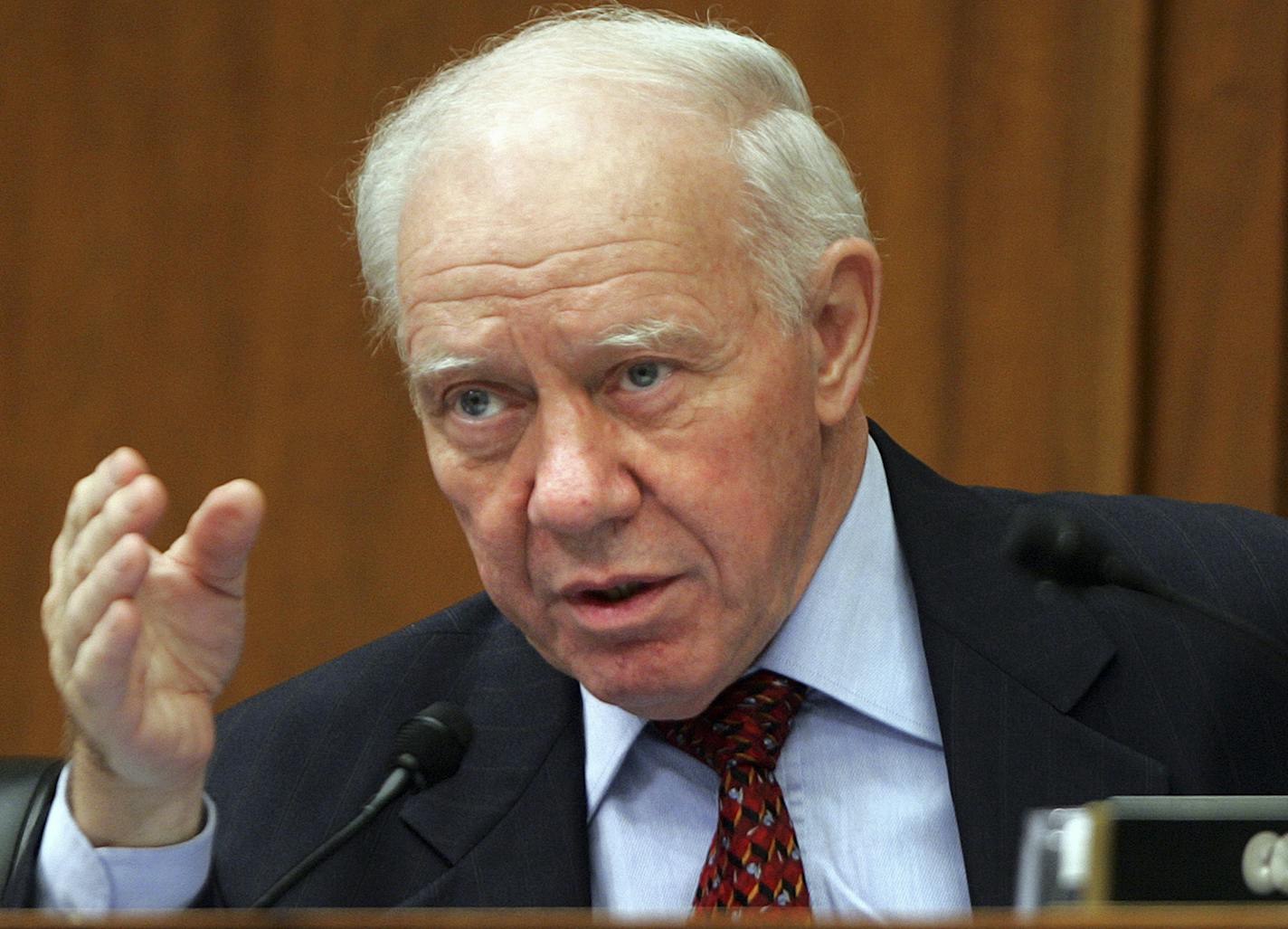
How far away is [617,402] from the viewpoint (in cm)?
165

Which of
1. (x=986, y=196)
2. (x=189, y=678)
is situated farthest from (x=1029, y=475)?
(x=189, y=678)

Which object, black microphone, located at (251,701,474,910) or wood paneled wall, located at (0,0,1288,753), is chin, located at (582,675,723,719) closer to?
black microphone, located at (251,701,474,910)

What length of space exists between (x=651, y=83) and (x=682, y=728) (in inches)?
26.3

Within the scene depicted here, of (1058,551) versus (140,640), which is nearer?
(1058,551)

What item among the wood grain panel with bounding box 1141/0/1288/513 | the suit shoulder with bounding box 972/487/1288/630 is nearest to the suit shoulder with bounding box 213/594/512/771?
the suit shoulder with bounding box 972/487/1288/630

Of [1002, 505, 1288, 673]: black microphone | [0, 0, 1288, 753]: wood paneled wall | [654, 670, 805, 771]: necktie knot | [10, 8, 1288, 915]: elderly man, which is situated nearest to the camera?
[1002, 505, 1288, 673]: black microphone

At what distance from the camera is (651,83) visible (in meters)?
1.76

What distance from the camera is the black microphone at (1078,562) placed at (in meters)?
1.34

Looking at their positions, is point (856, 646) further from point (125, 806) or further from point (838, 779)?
point (125, 806)

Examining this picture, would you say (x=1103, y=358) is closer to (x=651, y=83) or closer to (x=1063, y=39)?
(x=1063, y=39)

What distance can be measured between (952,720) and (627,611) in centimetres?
35

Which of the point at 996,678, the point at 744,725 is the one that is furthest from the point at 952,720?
the point at 744,725

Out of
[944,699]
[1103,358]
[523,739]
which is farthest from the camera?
[1103,358]

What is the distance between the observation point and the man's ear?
180cm
